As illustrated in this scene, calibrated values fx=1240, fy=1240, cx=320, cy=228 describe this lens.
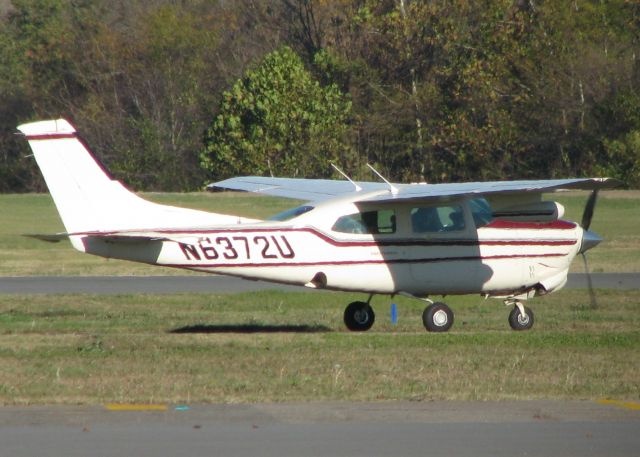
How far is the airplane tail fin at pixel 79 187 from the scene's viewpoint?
48.4 feet

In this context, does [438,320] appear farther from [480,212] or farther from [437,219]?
[480,212]

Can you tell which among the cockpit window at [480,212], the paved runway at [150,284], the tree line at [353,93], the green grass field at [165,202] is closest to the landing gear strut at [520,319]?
the cockpit window at [480,212]

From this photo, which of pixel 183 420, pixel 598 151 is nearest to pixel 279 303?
pixel 183 420

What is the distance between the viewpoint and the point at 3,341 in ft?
47.7

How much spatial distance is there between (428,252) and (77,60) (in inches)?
2010

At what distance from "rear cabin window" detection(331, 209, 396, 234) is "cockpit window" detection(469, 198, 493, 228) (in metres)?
1.08

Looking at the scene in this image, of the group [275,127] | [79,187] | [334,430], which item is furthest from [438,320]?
[275,127]

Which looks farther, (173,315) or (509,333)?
(173,315)

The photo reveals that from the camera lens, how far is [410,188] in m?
16.3

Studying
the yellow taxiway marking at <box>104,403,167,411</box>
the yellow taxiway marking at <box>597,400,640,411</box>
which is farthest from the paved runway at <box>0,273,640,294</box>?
the yellow taxiway marking at <box>597,400,640,411</box>

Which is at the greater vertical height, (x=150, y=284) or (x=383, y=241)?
(x=383, y=241)

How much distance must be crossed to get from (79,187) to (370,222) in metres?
3.65

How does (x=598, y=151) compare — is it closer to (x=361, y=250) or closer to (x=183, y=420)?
(x=361, y=250)

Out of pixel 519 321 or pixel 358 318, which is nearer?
pixel 519 321
